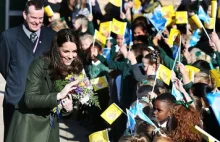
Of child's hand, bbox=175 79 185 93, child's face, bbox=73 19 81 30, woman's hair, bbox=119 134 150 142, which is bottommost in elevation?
woman's hair, bbox=119 134 150 142

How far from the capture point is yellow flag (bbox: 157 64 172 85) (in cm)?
835

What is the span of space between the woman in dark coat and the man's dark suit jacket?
2.59ft

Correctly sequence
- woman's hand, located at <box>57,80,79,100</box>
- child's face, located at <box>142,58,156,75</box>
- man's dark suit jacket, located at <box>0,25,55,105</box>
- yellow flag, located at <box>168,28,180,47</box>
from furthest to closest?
yellow flag, located at <box>168,28,180,47</box> < child's face, located at <box>142,58,156,75</box> < man's dark suit jacket, located at <box>0,25,55,105</box> < woman's hand, located at <box>57,80,79,100</box>

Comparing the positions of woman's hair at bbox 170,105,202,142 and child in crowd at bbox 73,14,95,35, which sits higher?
A: child in crowd at bbox 73,14,95,35

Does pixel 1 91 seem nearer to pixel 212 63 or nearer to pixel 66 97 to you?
pixel 212 63

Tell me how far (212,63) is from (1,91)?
142 inches

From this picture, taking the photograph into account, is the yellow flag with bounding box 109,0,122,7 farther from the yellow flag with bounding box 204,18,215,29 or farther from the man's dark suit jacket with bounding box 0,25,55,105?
the man's dark suit jacket with bounding box 0,25,55,105

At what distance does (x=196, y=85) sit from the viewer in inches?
328

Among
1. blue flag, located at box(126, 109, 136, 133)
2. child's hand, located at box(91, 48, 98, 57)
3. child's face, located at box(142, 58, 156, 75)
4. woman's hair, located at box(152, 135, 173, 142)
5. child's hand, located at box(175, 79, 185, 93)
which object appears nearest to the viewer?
woman's hair, located at box(152, 135, 173, 142)

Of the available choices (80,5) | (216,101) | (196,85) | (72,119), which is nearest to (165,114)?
(216,101)

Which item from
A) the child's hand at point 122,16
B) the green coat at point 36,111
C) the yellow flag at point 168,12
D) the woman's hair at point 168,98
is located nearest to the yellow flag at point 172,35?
the yellow flag at point 168,12

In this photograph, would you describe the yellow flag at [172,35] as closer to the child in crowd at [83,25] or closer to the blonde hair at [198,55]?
the blonde hair at [198,55]

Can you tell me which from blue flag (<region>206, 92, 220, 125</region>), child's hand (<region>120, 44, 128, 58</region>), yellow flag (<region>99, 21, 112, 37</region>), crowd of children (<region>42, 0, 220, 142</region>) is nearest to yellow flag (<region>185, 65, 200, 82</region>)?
crowd of children (<region>42, 0, 220, 142</region>)

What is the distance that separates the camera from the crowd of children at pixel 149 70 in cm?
654
